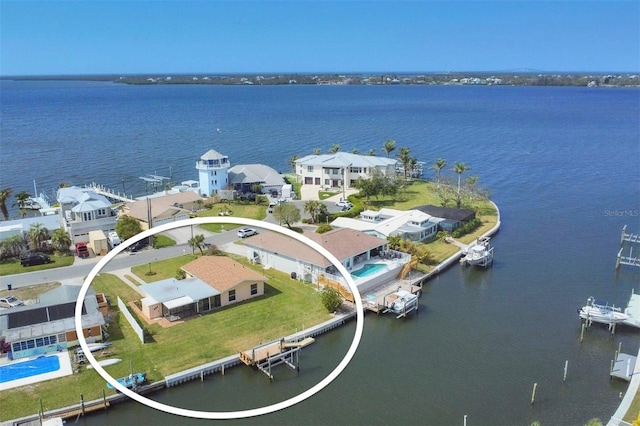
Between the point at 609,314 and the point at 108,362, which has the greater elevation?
the point at 108,362

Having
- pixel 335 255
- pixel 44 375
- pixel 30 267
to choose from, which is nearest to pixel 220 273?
pixel 335 255

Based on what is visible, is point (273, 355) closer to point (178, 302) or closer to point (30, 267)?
point (178, 302)

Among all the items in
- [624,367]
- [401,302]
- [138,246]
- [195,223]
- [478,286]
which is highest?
[195,223]

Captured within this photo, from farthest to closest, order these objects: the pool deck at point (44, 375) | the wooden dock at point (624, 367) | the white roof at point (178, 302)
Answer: the white roof at point (178, 302), the wooden dock at point (624, 367), the pool deck at point (44, 375)

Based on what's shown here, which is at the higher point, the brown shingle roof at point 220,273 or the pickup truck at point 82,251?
the brown shingle roof at point 220,273

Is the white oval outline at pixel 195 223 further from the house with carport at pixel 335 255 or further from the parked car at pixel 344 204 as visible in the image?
the parked car at pixel 344 204

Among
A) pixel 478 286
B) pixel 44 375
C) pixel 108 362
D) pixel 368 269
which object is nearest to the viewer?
pixel 44 375

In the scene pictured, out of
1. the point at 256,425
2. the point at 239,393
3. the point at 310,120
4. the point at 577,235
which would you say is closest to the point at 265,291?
the point at 239,393

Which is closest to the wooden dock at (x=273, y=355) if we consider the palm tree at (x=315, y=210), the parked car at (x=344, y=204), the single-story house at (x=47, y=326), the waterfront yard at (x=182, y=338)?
the waterfront yard at (x=182, y=338)
